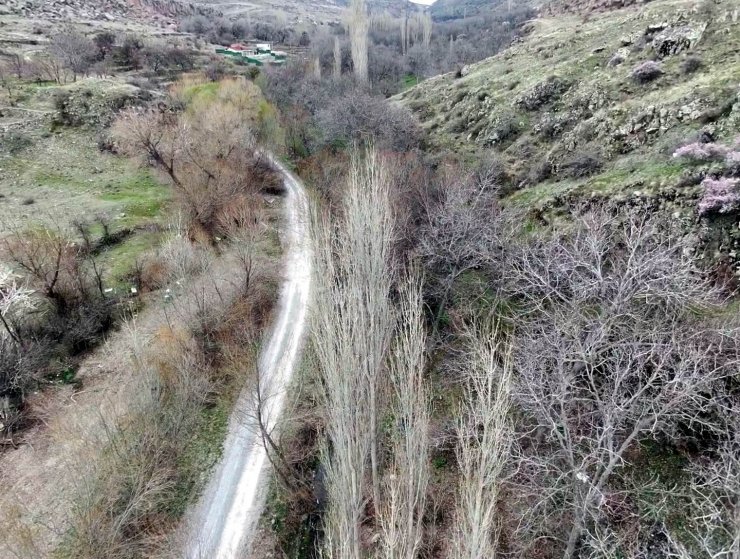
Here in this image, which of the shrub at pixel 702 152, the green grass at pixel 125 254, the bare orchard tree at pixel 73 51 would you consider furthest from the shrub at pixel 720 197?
the bare orchard tree at pixel 73 51

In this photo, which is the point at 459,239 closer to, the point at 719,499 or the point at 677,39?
the point at 719,499

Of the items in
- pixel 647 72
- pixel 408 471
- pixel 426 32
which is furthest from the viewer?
pixel 426 32

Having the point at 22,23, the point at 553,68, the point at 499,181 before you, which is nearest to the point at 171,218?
the point at 499,181

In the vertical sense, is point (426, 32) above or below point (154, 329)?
above

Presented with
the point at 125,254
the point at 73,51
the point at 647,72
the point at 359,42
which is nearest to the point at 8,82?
the point at 73,51

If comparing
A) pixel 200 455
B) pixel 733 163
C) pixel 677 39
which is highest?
pixel 677 39

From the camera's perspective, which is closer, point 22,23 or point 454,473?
point 454,473

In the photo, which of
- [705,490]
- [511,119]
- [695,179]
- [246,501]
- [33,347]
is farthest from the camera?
[511,119]

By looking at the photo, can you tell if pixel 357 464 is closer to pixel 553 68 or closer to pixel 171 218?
pixel 171 218
